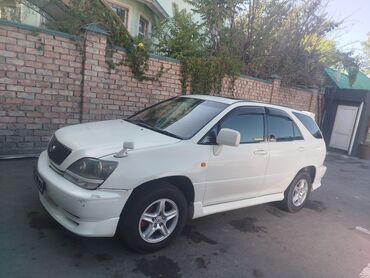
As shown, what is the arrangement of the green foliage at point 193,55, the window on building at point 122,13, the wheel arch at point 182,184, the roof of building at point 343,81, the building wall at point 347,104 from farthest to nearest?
the roof of building at point 343,81 < the building wall at point 347,104 < the window on building at point 122,13 < the green foliage at point 193,55 < the wheel arch at point 182,184

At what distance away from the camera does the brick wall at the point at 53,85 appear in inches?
215

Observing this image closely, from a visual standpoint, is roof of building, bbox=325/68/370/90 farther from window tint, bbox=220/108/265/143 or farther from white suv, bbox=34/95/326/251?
window tint, bbox=220/108/265/143

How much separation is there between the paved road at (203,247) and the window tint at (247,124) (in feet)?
4.13

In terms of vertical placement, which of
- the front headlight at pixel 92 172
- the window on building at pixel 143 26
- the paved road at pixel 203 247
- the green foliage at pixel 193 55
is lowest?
the paved road at pixel 203 247

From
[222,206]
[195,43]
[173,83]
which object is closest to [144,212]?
[222,206]

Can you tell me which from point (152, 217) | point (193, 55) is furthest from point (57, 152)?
point (193, 55)

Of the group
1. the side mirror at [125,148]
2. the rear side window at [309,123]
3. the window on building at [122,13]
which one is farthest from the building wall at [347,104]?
the side mirror at [125,148]

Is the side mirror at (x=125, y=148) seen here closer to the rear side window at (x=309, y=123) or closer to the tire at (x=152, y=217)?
the tire at (x=152, y=217)

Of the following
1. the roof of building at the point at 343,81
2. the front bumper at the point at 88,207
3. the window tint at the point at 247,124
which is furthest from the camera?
the roof of building at the point at 343,81

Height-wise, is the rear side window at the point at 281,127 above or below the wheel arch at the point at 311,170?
above

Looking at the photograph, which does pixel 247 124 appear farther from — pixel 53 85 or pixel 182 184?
pixel 53 85

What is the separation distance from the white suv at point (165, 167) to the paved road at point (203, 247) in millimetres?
304

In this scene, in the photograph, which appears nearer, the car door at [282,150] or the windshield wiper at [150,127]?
the windshield wiper at [150,127]

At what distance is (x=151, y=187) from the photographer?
3.18m
